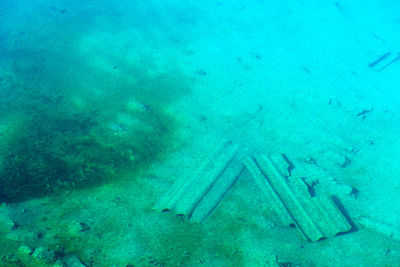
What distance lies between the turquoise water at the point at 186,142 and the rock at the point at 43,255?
1 cm

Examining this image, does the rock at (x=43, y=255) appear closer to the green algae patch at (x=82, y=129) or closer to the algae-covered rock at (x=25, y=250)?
the algae-covered rock at (x=25, y=250)

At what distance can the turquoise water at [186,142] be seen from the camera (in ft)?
12.1

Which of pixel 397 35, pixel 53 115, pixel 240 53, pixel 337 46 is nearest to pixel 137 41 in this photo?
pixel 240 53

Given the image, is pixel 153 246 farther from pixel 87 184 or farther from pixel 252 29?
Result: pixel 252 29

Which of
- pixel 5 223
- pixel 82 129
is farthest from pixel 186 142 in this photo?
pixel 5 223

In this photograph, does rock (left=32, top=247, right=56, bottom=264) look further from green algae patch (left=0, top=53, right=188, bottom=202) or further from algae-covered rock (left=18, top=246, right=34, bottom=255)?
green algae patch (left=0, top=53, right=188, bottom=202)

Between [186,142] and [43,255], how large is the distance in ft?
10.4

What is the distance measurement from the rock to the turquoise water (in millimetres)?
14

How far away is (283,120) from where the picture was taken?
21.5 ft

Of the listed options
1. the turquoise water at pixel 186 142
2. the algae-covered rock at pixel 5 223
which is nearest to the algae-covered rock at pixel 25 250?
the turquoise water at pixel 186 142

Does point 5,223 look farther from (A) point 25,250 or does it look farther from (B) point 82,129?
(B) point 82,129

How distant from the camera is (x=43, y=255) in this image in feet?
10.1

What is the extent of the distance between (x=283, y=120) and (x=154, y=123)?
11.0 feet

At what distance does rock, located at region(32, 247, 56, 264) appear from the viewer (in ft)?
10.0
